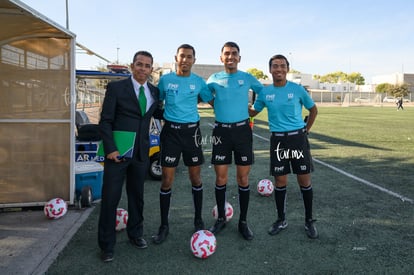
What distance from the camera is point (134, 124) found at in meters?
3.68

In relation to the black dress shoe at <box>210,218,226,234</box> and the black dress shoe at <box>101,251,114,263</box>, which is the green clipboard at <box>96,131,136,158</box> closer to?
the black dress shoe at <box>101,251,114,263</box>

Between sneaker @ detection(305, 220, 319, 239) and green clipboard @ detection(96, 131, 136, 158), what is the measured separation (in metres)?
2.35

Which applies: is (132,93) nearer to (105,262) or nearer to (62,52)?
(105,262)

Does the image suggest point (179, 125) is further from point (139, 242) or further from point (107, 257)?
point (107, 257)

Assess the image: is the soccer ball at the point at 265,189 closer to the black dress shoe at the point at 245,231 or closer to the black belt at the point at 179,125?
the black dress shoe at the point at 245,231

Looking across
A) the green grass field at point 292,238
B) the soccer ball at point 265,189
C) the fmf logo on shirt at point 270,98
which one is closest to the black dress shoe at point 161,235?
the green grass field at point 292,238

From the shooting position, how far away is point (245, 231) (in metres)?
4.27

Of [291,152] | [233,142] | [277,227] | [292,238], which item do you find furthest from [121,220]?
[291,152]

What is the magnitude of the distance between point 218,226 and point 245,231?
0.37m

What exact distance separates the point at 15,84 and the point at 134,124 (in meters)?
2.53

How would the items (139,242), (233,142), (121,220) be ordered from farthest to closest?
1. (121,220)
2. (233,142)
3. (139,242)

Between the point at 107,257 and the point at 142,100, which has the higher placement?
the point at 142,100

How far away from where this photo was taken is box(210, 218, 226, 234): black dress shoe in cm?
438

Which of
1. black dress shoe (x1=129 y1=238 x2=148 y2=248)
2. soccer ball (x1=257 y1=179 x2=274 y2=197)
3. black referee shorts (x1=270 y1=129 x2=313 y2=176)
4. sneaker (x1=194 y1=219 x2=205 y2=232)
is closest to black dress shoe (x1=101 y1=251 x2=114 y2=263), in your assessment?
black dress shoe (x1=129 y1=238 x2=148 y2=248)
